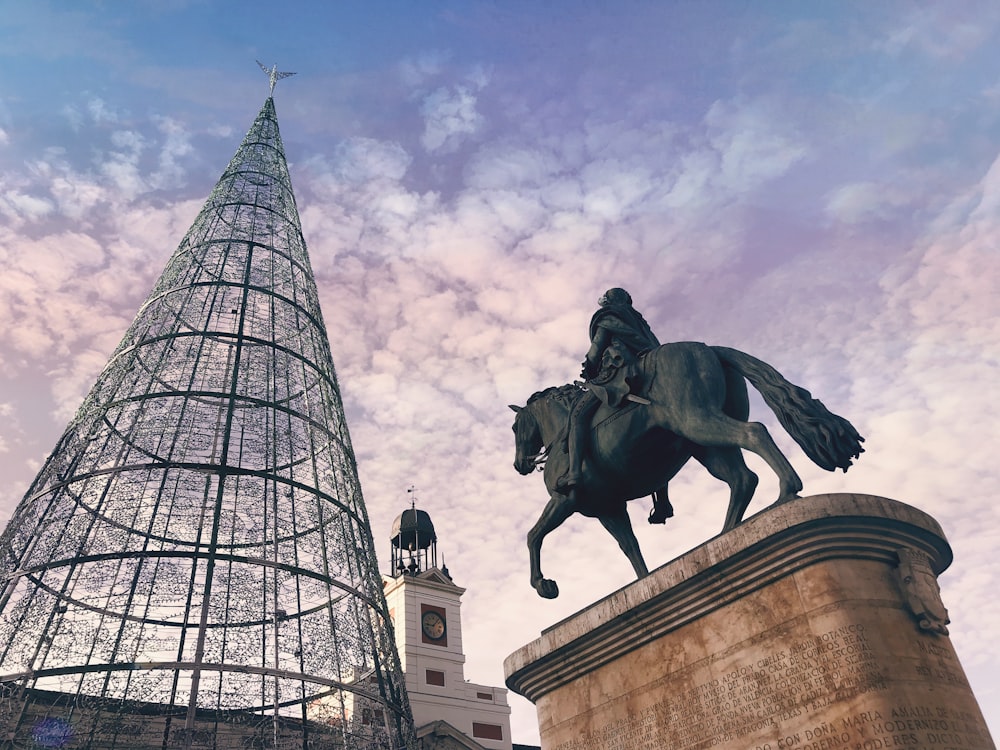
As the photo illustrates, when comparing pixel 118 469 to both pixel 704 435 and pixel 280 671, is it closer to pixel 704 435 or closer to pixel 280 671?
pixel 280 671

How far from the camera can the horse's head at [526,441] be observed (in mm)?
8542

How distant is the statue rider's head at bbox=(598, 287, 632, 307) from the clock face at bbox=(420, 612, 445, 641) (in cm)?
4207

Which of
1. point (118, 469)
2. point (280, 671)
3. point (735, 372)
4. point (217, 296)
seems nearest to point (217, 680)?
point (280, 671)

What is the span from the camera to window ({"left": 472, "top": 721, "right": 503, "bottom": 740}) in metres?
43.2

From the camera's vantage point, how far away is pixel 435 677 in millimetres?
44406

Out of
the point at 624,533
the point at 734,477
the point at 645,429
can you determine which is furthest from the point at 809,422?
the point at 624,533

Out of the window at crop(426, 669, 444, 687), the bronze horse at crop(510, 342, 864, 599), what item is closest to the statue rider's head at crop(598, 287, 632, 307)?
the bronze horse at crop(510, 342, 864, 599)

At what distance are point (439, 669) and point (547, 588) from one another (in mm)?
40975

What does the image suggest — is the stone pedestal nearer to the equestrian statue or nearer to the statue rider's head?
the equestrian statue

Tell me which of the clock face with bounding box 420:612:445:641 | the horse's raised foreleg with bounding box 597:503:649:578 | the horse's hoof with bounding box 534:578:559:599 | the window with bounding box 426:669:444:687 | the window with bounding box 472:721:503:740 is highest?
the clock face with bounding box 420:612:445:641

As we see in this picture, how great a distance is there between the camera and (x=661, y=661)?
19.2ft

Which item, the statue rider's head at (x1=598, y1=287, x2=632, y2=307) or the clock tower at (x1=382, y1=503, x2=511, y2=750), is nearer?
the statue rider's head at (x1=598, y1=287, x2=632, y2=307)

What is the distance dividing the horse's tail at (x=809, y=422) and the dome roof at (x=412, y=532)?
160 feet

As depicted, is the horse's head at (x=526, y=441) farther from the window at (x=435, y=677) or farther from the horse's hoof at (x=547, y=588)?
the window at (x=435, y=677)
